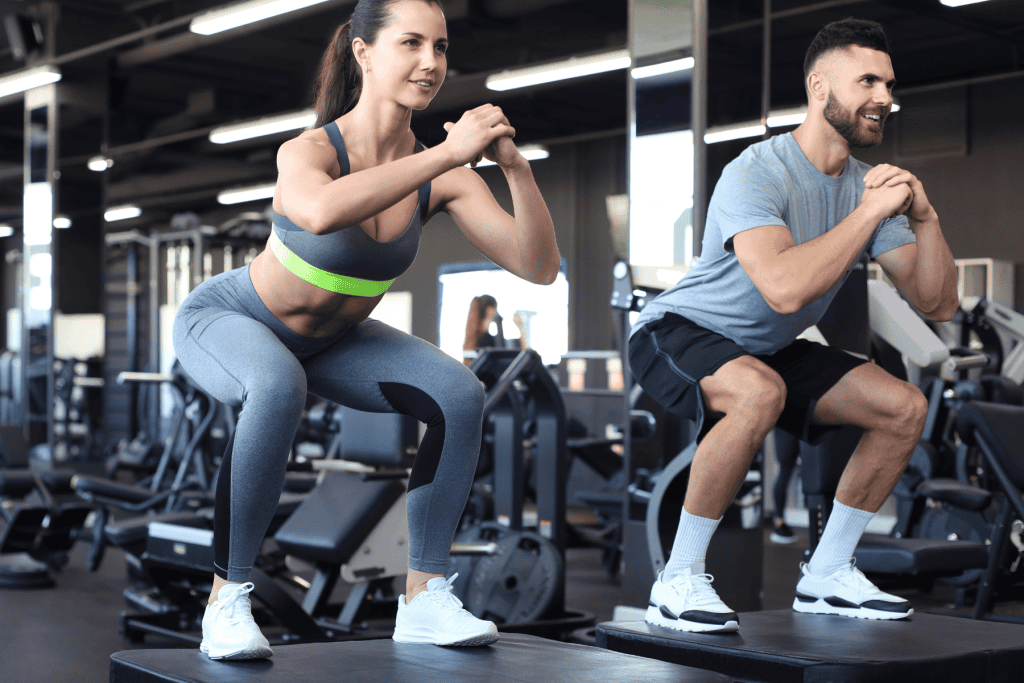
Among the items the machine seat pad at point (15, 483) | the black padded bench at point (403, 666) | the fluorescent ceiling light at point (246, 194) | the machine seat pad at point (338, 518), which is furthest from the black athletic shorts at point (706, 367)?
the fluorescent ceiling light at point (246, 194)

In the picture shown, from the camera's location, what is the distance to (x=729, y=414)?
2029mm

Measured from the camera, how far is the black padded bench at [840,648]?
5.64 feet

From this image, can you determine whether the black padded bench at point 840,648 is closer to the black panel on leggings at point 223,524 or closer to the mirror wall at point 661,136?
the black panel on leggings at point 223,524

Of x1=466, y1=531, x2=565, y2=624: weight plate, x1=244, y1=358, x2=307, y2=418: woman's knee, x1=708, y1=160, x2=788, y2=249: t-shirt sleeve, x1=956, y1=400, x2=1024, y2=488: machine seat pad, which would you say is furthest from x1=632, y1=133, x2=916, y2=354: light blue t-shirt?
x1=466, y1=531, x2=565, y2=624: weight plate

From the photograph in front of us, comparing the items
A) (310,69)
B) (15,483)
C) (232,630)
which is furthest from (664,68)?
(310,69)

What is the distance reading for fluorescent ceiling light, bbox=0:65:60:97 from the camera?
7.23 metres

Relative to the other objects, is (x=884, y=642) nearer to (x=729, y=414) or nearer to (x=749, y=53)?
(x=729, y=414)

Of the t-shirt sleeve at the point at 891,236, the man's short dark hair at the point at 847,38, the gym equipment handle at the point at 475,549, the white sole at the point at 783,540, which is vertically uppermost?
the man's short dark hair at the point at 847,38

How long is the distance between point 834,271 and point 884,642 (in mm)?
716

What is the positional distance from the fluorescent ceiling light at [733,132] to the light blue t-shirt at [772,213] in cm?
123

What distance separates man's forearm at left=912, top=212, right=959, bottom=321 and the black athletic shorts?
0.20 m

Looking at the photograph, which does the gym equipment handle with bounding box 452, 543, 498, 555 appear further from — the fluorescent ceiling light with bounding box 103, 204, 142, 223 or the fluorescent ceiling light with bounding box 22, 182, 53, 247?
the fluorescent ceiling light with bounding box 103, 204, 142, 223

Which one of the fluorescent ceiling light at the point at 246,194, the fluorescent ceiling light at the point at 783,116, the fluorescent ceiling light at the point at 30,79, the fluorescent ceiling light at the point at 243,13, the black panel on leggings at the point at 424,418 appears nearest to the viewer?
the black panel on leggings at the point at 424,418


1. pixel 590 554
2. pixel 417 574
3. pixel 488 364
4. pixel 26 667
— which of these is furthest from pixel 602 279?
pixel 417 574
